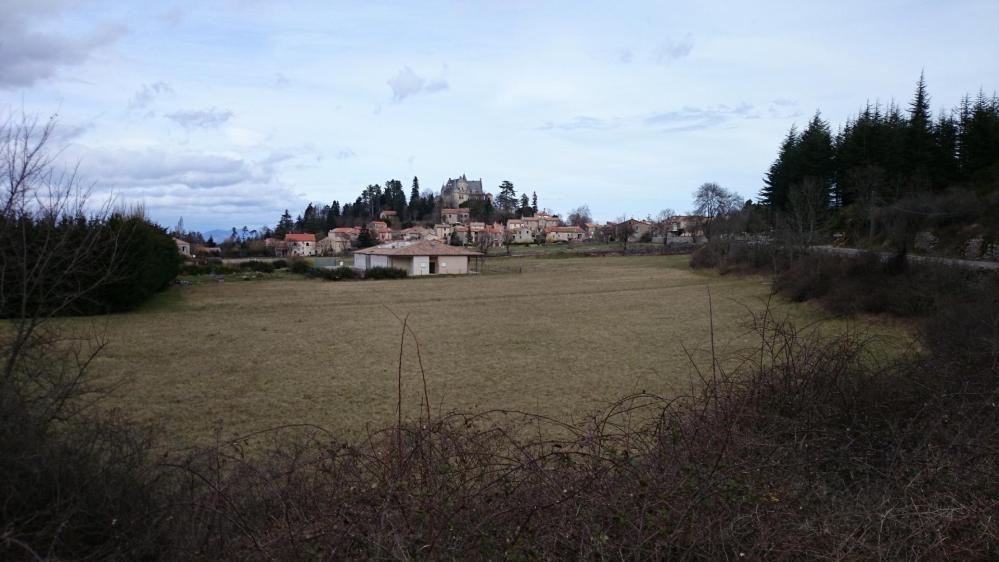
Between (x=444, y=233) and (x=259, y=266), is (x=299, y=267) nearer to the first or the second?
(x=259, y=266)

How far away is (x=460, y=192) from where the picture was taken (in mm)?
147000

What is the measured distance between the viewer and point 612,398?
433 inches

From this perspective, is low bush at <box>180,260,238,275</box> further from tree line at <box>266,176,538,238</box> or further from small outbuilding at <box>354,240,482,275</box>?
tree line at <box>266,176,538,238</box>

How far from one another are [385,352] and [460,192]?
436 feet

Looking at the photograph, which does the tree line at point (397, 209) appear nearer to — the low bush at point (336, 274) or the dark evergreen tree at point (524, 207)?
the dark evergreen tree at point (524, 207)

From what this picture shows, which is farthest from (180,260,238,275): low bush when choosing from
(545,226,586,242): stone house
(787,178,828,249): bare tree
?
(545,226,586,242): stone house

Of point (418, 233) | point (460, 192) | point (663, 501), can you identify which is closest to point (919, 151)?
point (663, 501)

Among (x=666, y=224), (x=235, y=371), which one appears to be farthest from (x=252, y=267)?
(x=666, y=224)

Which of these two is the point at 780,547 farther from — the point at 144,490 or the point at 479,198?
the point at 479,198

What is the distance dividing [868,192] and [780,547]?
145 ft

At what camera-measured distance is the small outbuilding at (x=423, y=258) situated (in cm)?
5147

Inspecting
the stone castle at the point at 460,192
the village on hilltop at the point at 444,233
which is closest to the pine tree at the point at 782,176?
the village on hilltop at the point at 444,233

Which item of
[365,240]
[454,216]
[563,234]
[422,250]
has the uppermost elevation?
[454,216]

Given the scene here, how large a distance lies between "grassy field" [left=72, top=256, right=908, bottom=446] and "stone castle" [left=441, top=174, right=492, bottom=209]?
363 feet
